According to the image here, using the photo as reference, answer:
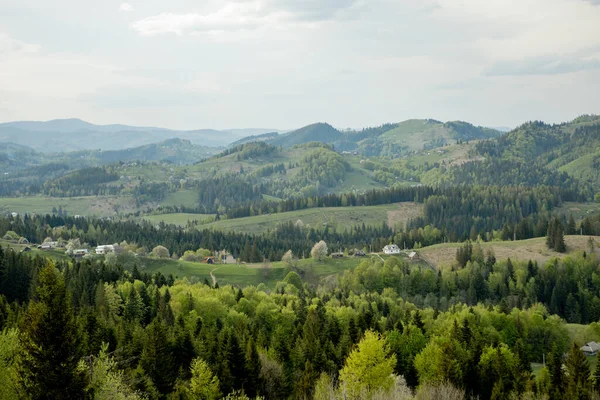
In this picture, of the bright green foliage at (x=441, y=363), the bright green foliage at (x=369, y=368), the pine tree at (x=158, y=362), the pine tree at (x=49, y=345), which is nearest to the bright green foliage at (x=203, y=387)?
the pine tree at (x=158, y=362)

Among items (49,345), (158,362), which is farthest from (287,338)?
(49,345)

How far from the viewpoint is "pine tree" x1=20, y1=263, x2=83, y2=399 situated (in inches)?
1470

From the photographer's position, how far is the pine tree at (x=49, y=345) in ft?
123

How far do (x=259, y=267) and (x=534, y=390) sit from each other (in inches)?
5064

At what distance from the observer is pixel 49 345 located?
3766cm

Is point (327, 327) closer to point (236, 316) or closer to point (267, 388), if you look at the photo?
point (236, 316)

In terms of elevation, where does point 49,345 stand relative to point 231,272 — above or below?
above

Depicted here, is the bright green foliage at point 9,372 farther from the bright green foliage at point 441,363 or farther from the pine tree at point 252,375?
the bright green foliage at point 441,363

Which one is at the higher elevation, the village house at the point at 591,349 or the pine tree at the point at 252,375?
the pine tree at the point at 252,375

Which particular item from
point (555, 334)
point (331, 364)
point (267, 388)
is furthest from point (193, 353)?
point (555, 334)

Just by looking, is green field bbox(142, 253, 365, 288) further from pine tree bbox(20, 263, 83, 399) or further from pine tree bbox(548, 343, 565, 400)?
pine tree bbox(20, 263, 83, 399)

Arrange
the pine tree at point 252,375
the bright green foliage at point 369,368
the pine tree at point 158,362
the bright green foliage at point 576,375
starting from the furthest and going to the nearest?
the bright green foliage at point 576,375 → the pine tree at point 252,375 → the pine tree at point 158,362 → the bright green foliage at point 369,368

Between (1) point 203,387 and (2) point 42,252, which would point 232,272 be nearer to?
(2) point 42,252

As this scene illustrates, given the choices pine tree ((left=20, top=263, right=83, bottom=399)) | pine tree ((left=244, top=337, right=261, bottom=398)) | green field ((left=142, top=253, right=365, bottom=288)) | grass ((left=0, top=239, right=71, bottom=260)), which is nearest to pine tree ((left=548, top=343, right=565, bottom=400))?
pine tree ((left=244, top=337, right=261, bottom=398))
